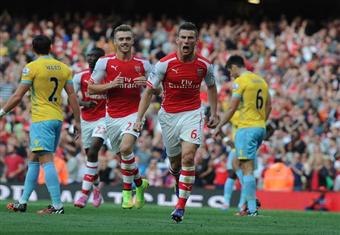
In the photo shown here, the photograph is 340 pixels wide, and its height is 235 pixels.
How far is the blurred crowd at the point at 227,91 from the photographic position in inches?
1054

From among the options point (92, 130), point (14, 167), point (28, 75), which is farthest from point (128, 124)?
point (14, 167)

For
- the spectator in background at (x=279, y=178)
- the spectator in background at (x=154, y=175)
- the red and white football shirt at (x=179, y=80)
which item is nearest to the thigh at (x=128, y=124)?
the red and white football shirt at (x=179, y=80)

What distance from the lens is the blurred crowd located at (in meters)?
26.8

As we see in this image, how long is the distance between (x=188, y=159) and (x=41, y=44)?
283 cm

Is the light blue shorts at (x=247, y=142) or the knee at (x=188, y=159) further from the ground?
the light blue shorts at (x=247, y=142)

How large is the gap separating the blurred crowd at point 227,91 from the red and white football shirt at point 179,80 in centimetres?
981

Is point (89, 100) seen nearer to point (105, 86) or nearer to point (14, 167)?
point (105, 86)

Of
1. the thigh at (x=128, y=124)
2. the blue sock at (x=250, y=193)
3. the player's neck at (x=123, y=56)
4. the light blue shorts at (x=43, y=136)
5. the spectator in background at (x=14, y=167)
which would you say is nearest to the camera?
the light blue shorts at (x=43, y=136)

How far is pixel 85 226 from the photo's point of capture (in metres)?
13.5

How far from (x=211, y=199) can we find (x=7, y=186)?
4841 millimetres

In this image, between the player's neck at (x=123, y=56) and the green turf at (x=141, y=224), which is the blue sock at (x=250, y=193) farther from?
the player's neck at (x=123, y=56)

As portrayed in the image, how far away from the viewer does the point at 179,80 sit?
15.0 m

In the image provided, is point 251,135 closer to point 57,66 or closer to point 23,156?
point 57,66

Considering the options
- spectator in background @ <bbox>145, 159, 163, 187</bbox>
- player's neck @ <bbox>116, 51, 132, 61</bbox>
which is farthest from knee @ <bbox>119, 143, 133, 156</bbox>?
spectator in background @ <bbox>145, 159, 163, 187</bbox>
